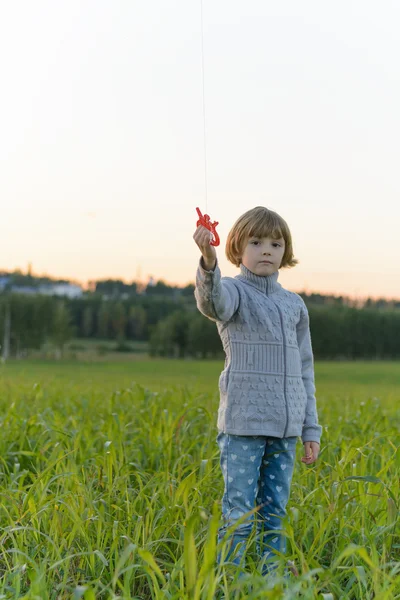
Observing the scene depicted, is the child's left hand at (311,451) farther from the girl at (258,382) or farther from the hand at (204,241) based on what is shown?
the hand at (204,241)

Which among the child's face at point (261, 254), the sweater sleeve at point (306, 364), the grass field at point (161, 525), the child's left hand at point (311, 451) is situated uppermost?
the child's face at point (261, 254)

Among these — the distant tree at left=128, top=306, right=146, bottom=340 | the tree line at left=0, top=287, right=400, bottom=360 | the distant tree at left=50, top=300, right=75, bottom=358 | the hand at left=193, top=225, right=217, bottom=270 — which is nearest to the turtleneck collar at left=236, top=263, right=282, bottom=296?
the hand at left=193, top=225, right=217, bottom=270

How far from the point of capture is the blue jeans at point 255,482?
8.38ft

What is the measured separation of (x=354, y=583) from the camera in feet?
7.89

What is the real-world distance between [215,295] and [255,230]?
1.24 feet

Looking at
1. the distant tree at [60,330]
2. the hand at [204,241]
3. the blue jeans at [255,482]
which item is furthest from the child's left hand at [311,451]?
the distant tree at [60,330]

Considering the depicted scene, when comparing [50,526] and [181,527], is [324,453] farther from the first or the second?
[50,526]

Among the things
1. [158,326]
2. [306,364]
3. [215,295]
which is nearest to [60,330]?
[158,326]

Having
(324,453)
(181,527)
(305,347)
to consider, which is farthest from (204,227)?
(324,453)

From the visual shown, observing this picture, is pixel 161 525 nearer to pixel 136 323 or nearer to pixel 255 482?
pixel 255 482

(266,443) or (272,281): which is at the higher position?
(272,281)

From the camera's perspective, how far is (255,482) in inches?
103

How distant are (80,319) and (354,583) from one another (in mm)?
48651

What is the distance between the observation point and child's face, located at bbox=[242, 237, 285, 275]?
2684mm
